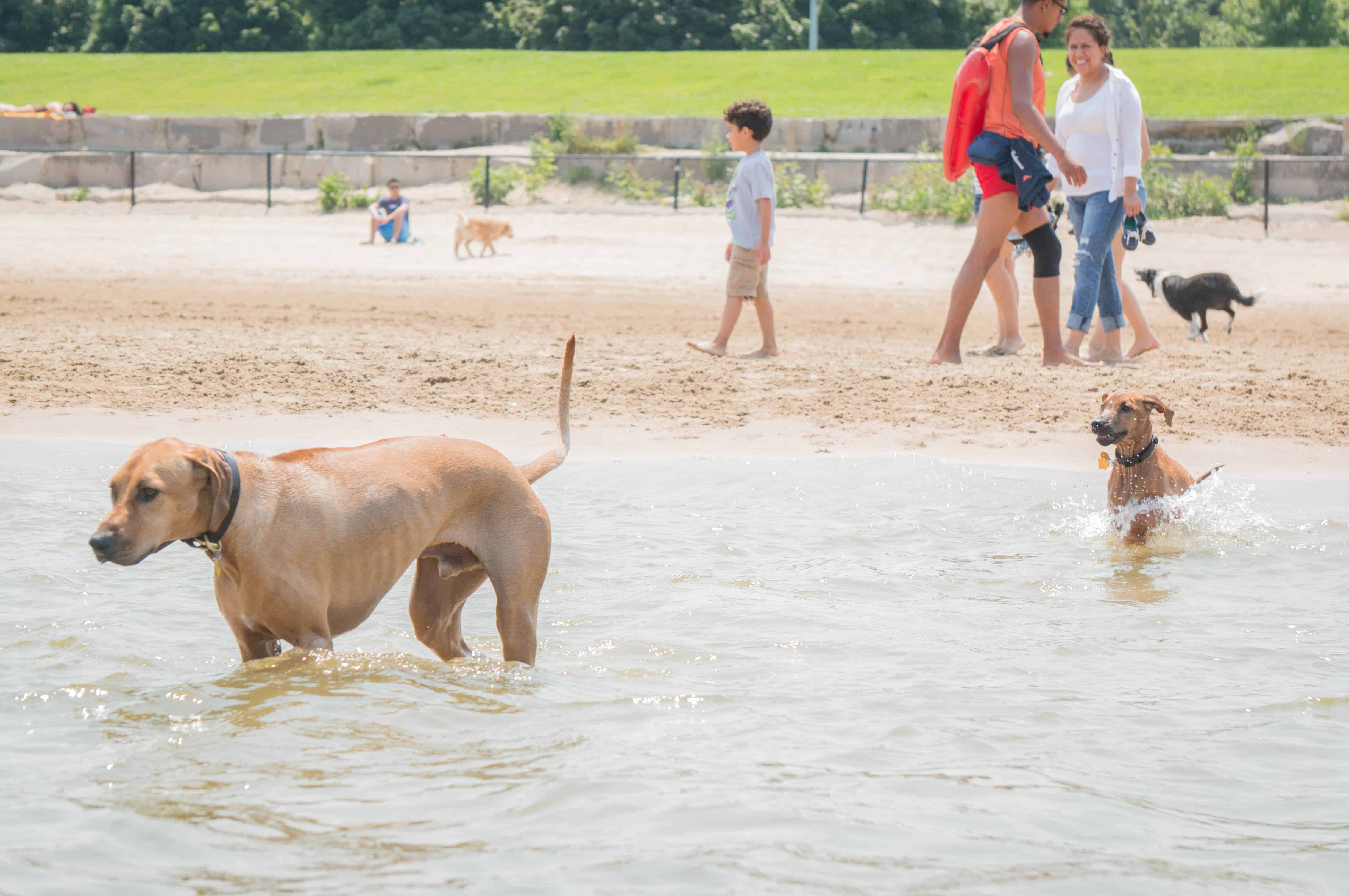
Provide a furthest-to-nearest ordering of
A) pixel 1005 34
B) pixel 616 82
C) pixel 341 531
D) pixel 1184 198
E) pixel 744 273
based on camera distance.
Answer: pixel 616 82
pixel 1184 198
pixel 744 273
pixel 1005 34
pixel 341 531

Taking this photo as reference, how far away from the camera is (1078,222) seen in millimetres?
9594

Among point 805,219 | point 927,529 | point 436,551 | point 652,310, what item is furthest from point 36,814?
point 805,219

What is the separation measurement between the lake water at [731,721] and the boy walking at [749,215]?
372cm

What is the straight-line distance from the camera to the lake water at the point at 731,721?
10.7 ft

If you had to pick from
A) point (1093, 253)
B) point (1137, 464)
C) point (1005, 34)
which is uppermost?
point (1005, 34)

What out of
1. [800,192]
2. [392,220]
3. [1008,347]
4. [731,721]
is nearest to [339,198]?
[392,220]

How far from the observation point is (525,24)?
4247 cm

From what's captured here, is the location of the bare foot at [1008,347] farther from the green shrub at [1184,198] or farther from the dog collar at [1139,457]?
the green shrub at [1184,198]

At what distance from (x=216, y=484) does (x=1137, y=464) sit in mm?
4351

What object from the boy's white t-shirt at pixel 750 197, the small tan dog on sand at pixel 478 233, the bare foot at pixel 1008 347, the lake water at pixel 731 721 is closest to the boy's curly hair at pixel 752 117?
the boy's white t-shirt at pixel 750 197

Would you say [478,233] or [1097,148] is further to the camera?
[478,233]

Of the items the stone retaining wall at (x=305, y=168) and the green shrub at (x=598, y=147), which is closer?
the stone retaining wall at (x=305, y=168)

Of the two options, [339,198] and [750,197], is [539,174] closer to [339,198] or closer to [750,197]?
[339,198]

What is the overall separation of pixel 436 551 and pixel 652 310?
9.01 meters
